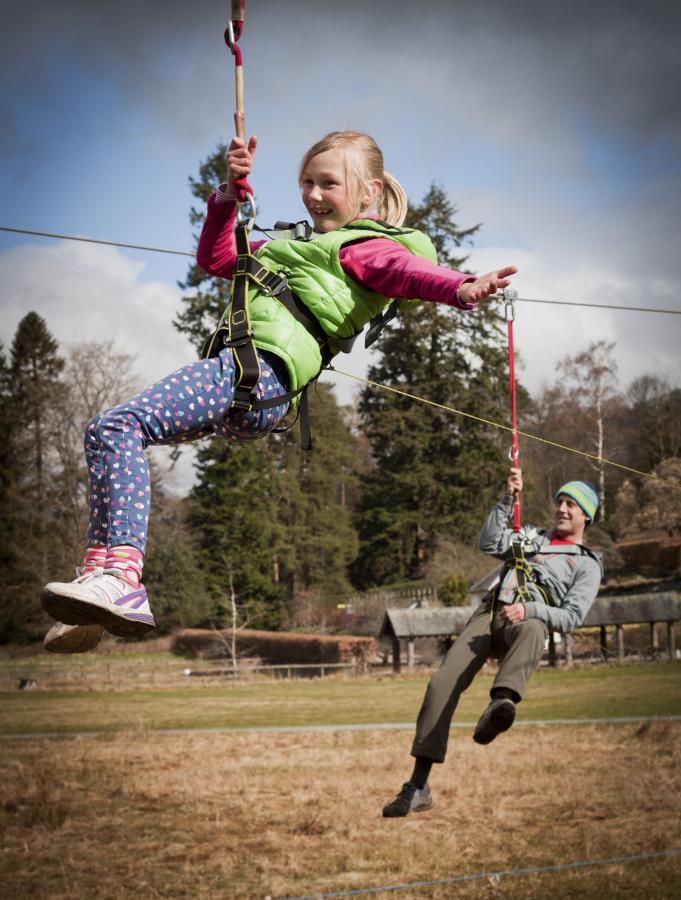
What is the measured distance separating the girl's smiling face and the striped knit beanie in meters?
2.95

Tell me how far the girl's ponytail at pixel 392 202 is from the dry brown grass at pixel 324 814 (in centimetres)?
1335

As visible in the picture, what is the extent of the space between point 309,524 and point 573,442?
13103 mm

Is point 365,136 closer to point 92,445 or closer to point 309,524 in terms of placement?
point 92,445

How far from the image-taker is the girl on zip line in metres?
2.89

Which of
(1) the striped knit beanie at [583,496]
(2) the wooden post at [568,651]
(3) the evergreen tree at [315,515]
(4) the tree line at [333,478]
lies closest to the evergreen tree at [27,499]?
(4) the tree line at [333,478]

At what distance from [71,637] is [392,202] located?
1922 mm

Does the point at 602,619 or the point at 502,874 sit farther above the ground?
the point at 602,619

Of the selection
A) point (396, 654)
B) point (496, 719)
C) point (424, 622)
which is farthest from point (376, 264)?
point (396, 654)

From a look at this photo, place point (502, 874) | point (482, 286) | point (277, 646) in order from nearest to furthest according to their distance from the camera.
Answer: point (482, 286) → point (502, 874) → point (277, 646)

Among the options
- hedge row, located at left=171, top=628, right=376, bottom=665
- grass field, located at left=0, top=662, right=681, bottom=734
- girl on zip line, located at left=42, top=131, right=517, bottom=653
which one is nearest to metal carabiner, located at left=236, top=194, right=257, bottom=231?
girl on zip line, located at left=42, top=131, right=517, bottom=653

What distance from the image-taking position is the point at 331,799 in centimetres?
2030

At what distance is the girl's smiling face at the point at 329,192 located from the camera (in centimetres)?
345

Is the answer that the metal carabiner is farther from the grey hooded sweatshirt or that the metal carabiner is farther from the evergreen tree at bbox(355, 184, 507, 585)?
the evergreen tree at bbox(355, 184, 507, 585)

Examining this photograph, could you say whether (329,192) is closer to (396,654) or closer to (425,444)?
(396,654)
